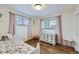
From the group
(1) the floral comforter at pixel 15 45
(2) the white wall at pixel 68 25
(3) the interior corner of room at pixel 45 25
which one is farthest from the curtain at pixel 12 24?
(2) the white wall at pixel 68 25

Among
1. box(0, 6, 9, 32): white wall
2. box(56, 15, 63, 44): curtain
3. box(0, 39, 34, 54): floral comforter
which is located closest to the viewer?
box(0, 39, 34, 54): floral comforter

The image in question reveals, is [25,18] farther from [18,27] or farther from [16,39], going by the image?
[16,39]

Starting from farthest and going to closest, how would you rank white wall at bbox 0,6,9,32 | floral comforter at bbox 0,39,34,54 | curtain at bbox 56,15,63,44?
curtain at bbox 56,15,63,44, white wall at bbox 0,6,9,32, floral comforter at bbox 0,39,34,54

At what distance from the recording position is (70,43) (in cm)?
156

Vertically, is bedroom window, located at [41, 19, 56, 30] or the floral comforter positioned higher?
bedroom window, located at [41, 19, 56, 30]

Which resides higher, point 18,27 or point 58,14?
point 58,14

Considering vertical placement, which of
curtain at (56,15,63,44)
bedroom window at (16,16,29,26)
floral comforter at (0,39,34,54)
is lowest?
floral comforter at (0,39,34,54)

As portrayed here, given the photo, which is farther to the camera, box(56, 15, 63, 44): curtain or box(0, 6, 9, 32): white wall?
box(56, 15, 63, 44): curtain

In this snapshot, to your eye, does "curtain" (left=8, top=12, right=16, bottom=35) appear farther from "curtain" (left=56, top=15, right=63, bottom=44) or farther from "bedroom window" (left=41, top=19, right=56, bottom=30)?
"curtain" (left=56, top=15, right=63, bottom=44)

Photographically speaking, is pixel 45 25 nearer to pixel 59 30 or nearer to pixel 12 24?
pixel 59 30

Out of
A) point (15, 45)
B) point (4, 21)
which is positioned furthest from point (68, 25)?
point (4, 21)

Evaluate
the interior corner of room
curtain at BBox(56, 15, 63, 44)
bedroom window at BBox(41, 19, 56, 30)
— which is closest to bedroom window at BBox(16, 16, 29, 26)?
the interior corner of room
